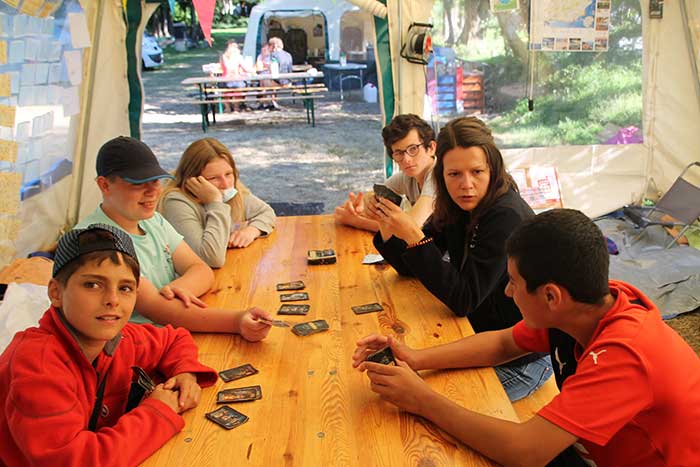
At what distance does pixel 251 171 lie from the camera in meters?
9.41

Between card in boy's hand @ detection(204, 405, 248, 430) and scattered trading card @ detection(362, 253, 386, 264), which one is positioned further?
scattered trading card @ detection(362, 253, 386, 264)

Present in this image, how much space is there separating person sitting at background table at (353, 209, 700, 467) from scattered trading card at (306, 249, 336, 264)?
1.28 metres

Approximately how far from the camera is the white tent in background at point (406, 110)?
555 cm

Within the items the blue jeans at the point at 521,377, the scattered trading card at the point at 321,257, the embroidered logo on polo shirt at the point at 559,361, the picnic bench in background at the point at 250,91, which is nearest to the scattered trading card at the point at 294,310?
the scattered trading card at the point at 321,257

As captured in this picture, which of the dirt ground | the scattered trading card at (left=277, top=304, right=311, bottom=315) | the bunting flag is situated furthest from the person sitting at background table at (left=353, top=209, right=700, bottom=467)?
the dirt ground

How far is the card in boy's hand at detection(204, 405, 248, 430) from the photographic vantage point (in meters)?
1.72

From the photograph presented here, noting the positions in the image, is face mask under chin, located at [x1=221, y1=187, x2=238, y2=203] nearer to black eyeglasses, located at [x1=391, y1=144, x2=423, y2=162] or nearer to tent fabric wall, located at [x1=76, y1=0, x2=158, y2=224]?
black eyeglasses, located at [x1=391, y1=144, x2=423, y2=162]

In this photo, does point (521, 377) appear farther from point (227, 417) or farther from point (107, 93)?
point (107, 93)

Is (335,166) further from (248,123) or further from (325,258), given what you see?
(325,258)

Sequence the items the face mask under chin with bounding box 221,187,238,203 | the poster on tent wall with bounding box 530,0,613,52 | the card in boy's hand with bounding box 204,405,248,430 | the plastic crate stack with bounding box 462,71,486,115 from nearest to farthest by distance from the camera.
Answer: the card in boy's hand with bounding box 204,405,248,430, the face mask under chin with bounding box 221,187,238,203, the poster on tent wall with bounding box 530,0,613,52, the plastic crate stack with bounding box 462,71,486,115

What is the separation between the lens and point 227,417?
1.75m

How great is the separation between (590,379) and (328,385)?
737 millimetres

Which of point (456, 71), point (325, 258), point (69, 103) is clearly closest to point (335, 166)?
point (456, 71)

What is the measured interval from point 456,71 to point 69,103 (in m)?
3.46
